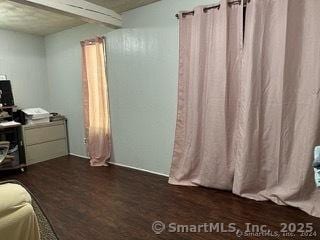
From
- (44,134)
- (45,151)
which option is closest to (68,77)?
(44,134)

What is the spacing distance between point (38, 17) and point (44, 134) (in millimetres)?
1873

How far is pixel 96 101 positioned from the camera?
149 inches

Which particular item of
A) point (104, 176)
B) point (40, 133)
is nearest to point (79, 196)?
point (104, 176)

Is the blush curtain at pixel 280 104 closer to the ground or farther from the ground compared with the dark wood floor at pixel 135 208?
farther from the ground

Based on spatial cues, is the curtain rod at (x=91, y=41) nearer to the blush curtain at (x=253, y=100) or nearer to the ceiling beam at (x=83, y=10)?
the ceiling beam at (x=83, y=10)

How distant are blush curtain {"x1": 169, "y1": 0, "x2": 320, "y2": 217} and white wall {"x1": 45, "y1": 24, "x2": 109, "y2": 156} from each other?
82.5 inches

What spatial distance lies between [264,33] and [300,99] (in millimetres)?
700

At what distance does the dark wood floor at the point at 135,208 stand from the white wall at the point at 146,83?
440 mm

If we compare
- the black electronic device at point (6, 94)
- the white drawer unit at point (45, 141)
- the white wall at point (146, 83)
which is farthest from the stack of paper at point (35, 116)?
the white wall at point (146, 83)

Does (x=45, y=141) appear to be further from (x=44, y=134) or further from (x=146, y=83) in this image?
(x=146, y=83)

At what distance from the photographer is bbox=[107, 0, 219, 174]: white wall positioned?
2982mm

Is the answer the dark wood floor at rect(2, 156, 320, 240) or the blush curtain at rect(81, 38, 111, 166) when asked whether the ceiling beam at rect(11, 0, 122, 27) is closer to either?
the blush curtain at rect(81, 38, 111, 166)

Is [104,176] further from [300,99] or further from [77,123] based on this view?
[300,99]

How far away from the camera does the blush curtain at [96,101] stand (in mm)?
3666
